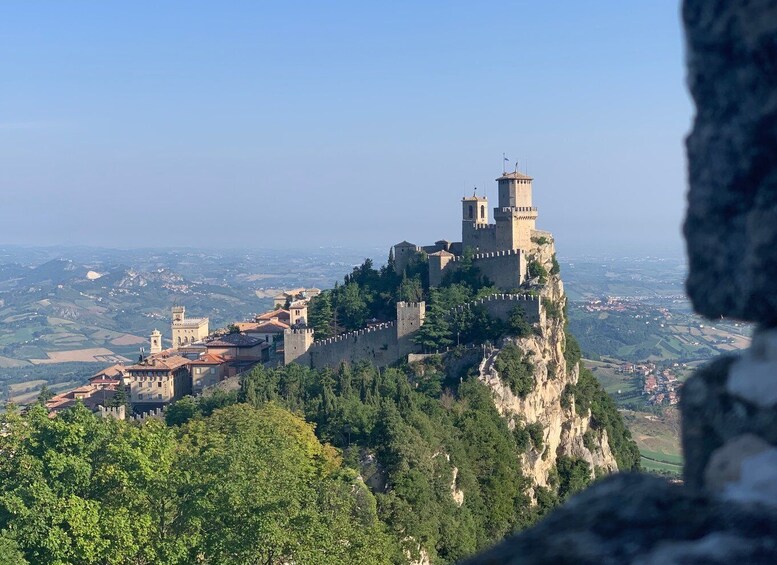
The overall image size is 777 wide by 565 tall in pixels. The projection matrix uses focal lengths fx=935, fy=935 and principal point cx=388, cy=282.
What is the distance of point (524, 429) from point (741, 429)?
4436cm

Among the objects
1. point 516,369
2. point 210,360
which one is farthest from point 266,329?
point 516,369

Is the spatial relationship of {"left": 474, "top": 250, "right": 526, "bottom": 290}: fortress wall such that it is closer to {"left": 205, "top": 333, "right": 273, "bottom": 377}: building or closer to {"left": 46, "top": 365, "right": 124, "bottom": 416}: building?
{"left": 205, "top": 333, "right": 273, "bottom": 377}: building

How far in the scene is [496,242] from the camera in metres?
53.2

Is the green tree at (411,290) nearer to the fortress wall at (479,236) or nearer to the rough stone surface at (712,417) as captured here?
the fortress wall at (479,236)

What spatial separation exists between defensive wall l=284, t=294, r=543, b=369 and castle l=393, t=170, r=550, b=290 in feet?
8.53

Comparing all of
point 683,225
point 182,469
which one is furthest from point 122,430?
point 683,225

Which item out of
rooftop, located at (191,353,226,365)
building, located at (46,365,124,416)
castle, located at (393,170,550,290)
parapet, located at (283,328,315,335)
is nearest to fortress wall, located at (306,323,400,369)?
parapet, located at (283,328,315,335)

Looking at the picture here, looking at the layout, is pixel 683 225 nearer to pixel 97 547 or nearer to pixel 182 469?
pixel 97 547

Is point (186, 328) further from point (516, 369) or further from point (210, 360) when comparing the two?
point (516, 369)

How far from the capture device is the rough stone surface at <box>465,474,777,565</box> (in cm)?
252

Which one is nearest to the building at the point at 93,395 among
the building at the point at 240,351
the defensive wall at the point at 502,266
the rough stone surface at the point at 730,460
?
the building at the point at 240,351

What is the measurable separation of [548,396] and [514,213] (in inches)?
415

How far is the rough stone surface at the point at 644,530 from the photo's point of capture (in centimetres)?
252

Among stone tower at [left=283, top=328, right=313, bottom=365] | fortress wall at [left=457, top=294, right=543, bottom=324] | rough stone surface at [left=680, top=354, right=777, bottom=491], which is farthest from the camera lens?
stone tower at [left=283, top=328, right=313, bottom=365]
